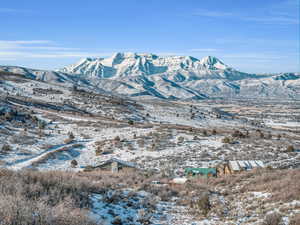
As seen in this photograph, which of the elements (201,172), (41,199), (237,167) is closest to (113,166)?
(201,172)

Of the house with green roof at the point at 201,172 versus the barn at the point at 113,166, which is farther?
the barn at the point at 113,166

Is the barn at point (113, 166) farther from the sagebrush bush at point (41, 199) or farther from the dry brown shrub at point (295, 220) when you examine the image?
the dry brown shrub at point (295, 220)

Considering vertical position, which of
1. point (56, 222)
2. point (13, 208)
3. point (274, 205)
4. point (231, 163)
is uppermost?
point (13, 208)

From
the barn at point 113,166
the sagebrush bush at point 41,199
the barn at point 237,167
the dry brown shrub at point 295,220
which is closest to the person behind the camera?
the sagebrush bush at point 41,199

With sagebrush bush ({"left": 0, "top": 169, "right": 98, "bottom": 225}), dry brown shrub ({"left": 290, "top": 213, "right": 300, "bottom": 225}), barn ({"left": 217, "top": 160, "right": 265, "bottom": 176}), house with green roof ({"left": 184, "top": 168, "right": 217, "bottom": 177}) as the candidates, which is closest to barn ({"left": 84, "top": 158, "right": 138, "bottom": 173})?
house with green roof ({"left": 184, "top": 168, "right": 217, "bottom": 177})

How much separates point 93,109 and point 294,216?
7336cm

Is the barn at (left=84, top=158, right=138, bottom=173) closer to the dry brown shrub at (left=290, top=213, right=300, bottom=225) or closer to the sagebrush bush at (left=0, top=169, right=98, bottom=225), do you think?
Answer: the sagebrush bush at (left=0, top=169, right=98, bottom=225)

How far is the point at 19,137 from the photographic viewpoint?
115 ft

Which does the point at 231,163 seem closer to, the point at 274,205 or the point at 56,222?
the point at 274,205

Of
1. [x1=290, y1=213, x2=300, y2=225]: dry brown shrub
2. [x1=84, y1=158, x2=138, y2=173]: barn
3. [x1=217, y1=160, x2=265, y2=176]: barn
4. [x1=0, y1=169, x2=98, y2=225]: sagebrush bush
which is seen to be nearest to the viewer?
[x1=0, y1=169, x2=98, y2=225]: sagebrush bush

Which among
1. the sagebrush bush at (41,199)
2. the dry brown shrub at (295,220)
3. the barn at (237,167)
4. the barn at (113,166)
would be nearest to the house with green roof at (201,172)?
the barn at (237,167)

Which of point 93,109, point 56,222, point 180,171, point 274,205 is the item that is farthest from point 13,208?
point 93,109

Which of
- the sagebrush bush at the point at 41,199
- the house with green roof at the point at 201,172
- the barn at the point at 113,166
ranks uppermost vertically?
the sagebrush bush at the point at 41,199

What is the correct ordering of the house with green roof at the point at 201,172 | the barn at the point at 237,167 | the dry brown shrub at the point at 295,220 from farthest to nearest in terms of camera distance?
the barn at the point at 237,167 < the house with green roof at the point at 201,172 < the dry brown shrub at the point at 295,220
